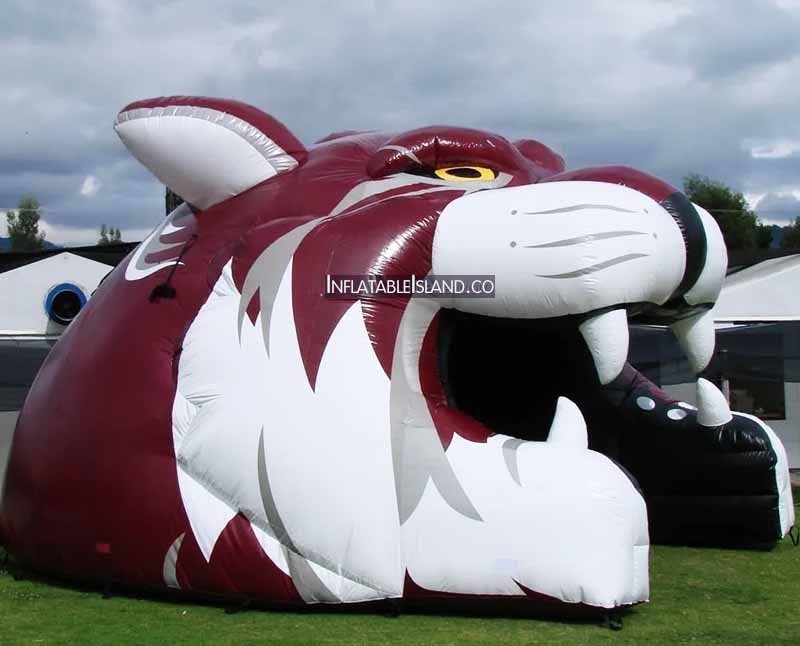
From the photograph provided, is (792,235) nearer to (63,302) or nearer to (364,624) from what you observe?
(63,302)

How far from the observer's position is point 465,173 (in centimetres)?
539

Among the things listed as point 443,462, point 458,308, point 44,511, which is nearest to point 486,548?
point 443,462

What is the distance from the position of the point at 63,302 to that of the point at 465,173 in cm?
872

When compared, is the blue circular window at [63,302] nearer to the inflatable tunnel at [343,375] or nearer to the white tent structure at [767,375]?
the white tent structure at [767,375]

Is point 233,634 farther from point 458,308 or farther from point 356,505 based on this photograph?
point 458,308

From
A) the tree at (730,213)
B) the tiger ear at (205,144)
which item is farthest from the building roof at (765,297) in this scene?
the tree at (730,213)

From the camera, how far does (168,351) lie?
195 inches

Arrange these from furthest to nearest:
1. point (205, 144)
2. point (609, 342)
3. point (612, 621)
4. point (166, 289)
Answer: point (205, 144)
point (166, 289)
point (609, 342)
point (612, 621)

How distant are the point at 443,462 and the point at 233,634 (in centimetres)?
107

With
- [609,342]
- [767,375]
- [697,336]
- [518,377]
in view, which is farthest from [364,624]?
[767,375]

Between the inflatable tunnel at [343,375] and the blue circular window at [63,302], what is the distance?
7600mm

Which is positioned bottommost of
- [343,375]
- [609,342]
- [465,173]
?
[343,375]

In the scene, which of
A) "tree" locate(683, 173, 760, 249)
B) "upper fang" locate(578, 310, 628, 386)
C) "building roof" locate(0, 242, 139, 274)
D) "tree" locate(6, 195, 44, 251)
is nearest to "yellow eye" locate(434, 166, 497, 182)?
"upper fang" locate(578, 310, 628, 386)

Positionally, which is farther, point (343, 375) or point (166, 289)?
point (166, 289)
